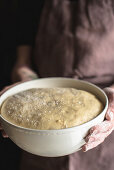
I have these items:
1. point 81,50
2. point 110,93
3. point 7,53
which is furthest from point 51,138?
point 7,53

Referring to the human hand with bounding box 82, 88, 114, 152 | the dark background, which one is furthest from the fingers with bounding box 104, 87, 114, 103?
the dark background

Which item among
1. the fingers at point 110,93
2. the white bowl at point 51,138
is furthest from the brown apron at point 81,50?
the white bowl at point 51,138

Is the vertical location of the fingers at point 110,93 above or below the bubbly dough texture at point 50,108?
below

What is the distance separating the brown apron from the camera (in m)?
0.91

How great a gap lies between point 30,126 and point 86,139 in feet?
0.50

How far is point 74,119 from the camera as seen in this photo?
25.2 inches

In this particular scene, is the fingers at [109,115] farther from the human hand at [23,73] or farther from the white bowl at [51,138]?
the human hand at [23,73]

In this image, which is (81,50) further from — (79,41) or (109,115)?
(109,115)

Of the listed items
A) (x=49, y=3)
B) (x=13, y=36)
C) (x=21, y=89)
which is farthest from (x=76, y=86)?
(x=13, y=36)

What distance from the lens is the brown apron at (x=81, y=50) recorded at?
0.91 m

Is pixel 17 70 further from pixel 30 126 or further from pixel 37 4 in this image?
pixel 30 126

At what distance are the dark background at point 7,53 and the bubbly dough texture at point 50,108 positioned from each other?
0.54m

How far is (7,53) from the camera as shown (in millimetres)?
1284

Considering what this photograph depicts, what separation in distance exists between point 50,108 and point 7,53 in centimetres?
69
